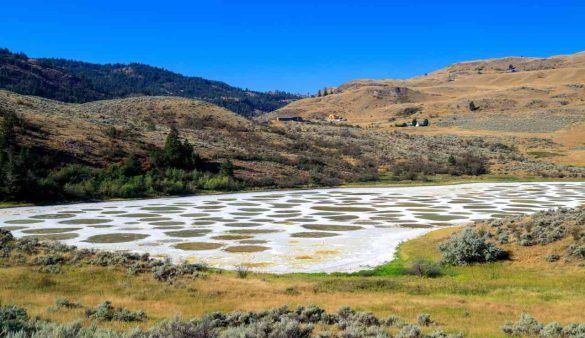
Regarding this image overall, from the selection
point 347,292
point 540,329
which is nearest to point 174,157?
point 347,292

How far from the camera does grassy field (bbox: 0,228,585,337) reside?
1266 centimetres

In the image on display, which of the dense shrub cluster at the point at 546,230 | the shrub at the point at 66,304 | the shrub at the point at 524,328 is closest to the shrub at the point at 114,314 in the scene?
the shrub at the point at 66,304

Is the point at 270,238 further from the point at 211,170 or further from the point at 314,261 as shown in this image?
the point at 211,170

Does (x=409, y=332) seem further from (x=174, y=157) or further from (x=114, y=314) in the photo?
(x=174, y=157)

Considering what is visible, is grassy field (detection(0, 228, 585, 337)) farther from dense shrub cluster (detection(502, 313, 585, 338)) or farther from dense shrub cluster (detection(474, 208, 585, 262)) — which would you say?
dense shrub cluster (detection(474, 208, 585, 262))

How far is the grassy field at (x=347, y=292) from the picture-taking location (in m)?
12.7

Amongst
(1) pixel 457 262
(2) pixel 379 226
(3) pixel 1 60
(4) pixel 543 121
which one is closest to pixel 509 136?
(4) pixel 543 121

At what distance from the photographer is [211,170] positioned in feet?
207

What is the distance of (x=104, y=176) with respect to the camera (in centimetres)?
5031

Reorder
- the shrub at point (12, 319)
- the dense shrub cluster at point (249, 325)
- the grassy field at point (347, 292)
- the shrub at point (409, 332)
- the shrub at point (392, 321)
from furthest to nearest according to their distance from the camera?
the grassy field at point (347, 292) < the shrub at point (392, 321) < the shrub at point (409, 332) < the shrub at point (12, 319) < the dense shrub cluster at point (249, 325)

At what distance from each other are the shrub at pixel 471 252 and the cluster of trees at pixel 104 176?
34018mm

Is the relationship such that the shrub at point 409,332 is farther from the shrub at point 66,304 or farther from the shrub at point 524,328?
the shrub at point 66,304

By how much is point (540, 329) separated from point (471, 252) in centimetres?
1030

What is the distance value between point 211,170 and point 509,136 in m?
76.3
